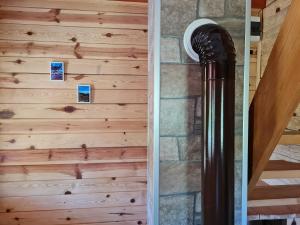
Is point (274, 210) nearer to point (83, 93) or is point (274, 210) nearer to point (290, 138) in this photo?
point (290, 138)

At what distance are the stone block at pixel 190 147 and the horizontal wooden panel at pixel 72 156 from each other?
1361 mm

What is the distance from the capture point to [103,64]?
270 centimetres

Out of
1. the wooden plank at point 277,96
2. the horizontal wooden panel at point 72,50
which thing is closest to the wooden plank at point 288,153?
the wooden plank at point 277,96

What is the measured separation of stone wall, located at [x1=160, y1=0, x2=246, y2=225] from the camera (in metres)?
1.40

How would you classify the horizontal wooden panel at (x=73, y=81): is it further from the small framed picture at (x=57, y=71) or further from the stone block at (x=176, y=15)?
the stone block at (x=176, y=15)

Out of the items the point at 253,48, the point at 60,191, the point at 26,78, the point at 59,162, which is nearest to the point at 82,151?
the point at 59,162

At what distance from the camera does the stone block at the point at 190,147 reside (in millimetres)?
1442

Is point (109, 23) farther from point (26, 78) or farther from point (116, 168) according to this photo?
point (116, 168)

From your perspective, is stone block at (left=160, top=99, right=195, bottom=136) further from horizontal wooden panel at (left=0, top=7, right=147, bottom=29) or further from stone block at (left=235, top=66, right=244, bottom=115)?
horizontal wooden panel at (left=0, top=7, right=147, bottom=29)

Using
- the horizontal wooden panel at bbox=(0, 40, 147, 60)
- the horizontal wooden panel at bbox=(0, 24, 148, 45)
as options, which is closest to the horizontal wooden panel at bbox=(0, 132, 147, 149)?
the horizontal wooden panel at bbox=(0, 40, 147, 60)

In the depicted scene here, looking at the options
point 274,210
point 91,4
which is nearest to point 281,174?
point 274,210

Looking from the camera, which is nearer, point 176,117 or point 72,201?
point 176,117

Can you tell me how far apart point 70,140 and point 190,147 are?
155cm

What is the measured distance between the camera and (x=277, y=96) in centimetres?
135
